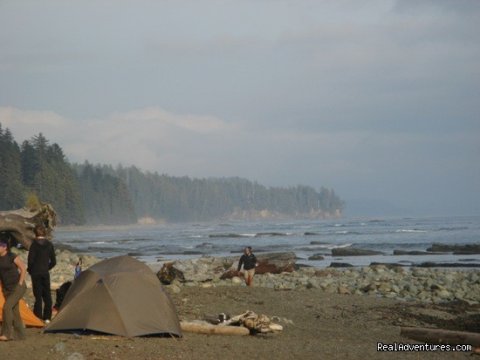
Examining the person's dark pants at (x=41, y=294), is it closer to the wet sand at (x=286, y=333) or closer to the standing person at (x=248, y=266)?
the wet sand at (x=286, y=333)

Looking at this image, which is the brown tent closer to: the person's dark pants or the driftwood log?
the person's dark pants

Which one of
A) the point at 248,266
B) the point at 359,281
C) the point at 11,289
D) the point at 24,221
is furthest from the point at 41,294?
the point at 359,281

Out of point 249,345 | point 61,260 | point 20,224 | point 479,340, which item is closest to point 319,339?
point 249,345

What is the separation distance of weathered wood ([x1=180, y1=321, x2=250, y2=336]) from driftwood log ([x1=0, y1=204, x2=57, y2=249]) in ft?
47.0

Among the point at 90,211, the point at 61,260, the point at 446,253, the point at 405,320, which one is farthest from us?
the point at 90,211

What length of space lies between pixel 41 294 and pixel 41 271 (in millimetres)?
426

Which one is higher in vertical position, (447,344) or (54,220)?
(54,220)

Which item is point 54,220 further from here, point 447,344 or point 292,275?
point 447,344

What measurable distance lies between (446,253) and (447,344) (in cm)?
3978

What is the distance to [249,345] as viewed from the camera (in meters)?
12.4

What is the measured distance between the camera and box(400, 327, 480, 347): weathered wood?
40.3ft

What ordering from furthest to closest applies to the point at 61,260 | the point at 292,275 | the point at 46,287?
the point at 61,260 → the point at 292,275 → the point at 46,287

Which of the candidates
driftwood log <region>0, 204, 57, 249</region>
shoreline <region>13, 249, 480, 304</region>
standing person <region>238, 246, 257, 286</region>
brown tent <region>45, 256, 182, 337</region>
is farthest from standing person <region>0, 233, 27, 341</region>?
driftwood log <region>0, 204, 57, 249</region>

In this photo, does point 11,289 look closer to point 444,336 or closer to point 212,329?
point 212,329
